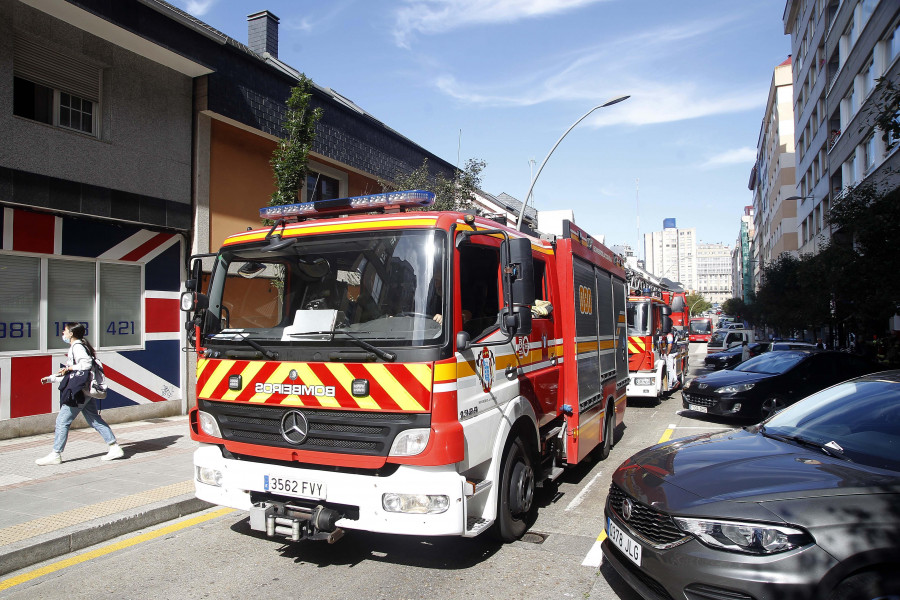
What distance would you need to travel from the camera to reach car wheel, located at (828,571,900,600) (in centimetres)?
276

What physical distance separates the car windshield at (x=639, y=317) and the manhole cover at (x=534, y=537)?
9.40m

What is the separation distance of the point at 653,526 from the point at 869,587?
1.03 meters

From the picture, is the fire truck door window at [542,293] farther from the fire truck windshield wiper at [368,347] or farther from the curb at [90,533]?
the curb at [90,533]

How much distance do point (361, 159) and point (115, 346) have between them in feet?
24.4

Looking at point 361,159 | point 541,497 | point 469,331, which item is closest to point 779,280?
point 361,159

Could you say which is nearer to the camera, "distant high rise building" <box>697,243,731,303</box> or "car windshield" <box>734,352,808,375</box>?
"car windshield" <box>734,352,808,375</box>

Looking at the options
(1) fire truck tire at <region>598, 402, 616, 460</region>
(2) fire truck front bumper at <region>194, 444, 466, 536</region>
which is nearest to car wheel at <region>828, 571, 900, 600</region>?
(2) fire truck front bumper at <region>194, 444, 466, 536</region>

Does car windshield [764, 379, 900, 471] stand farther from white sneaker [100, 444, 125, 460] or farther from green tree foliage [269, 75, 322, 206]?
green tree foliage [269, 75, 322, 206]

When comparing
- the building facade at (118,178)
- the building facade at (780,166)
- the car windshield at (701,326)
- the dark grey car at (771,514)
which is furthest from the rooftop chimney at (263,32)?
the car windshield at (701,326)

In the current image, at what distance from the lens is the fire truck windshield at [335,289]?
4113mm

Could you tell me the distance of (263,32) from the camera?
51.3 ft

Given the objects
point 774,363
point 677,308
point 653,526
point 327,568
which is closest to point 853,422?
point 653,526

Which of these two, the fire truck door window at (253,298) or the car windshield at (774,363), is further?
the car windshield at (774,363)

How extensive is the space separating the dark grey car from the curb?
425cm
